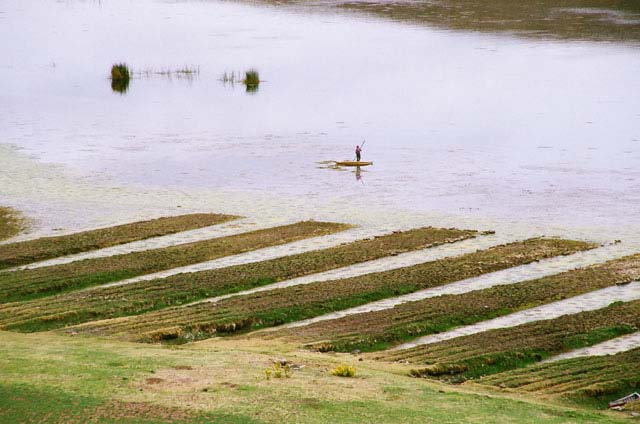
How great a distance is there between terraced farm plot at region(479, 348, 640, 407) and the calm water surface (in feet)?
53.5

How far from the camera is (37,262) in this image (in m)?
35.5

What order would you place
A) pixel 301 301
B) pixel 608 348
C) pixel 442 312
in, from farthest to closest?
1. pixel 301 301
2. pixel 442 312
3. pixel 608 348

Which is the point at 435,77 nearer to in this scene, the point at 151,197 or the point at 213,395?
the point at 151,197

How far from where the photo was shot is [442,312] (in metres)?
29.4

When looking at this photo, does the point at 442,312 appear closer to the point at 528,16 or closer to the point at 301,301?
the point at 301,301

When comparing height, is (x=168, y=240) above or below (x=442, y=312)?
below

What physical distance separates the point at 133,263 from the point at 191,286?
3.28 m

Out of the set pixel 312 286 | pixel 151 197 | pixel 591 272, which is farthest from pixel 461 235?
pixel 151 197

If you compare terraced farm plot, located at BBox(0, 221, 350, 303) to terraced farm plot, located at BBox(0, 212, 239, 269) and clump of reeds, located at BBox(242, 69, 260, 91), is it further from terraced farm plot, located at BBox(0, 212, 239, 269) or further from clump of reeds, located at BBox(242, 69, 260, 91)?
clump of reeds, located at BBox(242, 69, 260, 91)

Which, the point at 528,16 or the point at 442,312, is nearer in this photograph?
the point at 442,312

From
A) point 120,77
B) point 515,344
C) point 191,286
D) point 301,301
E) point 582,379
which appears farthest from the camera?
point 120,77

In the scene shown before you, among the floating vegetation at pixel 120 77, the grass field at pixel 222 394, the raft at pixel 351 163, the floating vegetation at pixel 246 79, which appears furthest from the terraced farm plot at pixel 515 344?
the floating vegetation at pixel 120 77

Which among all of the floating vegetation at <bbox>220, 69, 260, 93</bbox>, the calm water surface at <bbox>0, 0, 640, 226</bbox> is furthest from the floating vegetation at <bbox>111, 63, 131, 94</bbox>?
the floating vegetation at <bbox>220, 69, 260, 93</bbox>

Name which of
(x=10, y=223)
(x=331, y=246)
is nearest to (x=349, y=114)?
(x=10, y=223)
